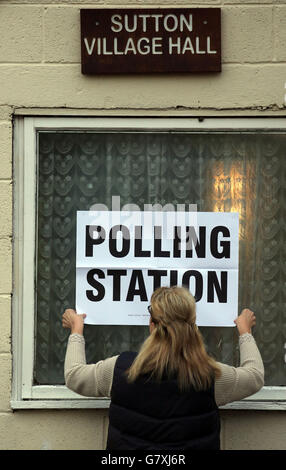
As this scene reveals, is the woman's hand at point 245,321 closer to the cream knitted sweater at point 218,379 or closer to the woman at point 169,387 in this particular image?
the cream knitted sweater at point 218,379

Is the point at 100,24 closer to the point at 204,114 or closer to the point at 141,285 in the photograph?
the point at 204,114

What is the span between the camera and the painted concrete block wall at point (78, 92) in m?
4.34

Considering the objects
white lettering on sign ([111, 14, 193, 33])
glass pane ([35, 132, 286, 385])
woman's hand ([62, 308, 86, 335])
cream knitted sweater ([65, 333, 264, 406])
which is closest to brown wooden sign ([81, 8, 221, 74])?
white lettering on sign ([111, 14, 193, 33])

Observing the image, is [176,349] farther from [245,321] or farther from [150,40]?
[150,40]

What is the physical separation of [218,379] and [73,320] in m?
1.16

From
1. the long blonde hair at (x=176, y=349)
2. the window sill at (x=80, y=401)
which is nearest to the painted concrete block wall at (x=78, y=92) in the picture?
the window sill at (x=80, y=401)

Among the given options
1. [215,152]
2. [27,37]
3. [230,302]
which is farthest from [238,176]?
[27,37]

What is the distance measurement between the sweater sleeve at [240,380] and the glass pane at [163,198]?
708mm

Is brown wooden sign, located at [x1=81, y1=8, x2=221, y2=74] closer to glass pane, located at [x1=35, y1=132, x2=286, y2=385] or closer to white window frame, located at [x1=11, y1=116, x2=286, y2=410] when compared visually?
white window frame, located at [x1=11, y1=116, x2=286, y2=410]

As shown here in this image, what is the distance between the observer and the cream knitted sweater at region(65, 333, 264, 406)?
139 inches

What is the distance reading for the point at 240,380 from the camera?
357 cm

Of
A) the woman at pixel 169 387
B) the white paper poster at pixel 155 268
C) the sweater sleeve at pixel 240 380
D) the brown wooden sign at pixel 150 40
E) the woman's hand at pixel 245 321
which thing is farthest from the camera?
the white paper poster at pixel 155 268

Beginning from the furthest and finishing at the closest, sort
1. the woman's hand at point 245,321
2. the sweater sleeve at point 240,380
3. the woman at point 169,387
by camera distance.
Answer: the woman's hand at point 245,321 < the sweater sleeve at point 240,380 < the woman at point 169,387

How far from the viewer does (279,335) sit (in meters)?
4.46
